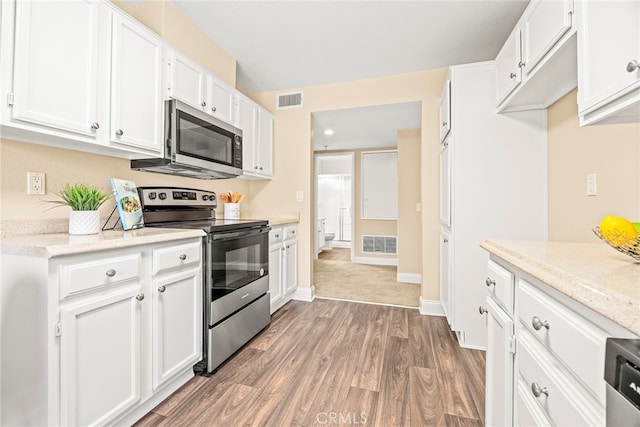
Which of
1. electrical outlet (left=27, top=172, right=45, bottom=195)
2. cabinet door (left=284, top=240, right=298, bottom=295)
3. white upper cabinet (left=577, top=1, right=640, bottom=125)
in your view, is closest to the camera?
white upper cabinet (left=577, top=1, right=640, bottom=125)

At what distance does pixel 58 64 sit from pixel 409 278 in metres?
4.20

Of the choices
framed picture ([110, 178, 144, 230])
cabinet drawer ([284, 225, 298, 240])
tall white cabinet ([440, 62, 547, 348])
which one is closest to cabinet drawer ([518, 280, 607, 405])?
tall white cabinet ([440, 62, 547, 348])

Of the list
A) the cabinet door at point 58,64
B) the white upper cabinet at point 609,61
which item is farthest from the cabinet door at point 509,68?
the cabinet door at point 58,64

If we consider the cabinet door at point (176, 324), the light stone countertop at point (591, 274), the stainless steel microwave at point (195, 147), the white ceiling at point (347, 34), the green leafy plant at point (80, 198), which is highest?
the white ceiling at point (347, 34)

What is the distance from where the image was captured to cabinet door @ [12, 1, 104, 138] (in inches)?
47.3

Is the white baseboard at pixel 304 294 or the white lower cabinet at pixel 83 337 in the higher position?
the white lower cabinet at pixel 83 337

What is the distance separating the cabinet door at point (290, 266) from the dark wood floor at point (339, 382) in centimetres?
55

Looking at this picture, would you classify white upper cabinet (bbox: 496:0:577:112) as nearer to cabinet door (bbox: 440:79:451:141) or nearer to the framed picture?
cabinet door (bbox: 440:79:451:141)

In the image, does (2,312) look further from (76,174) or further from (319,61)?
(319,61)

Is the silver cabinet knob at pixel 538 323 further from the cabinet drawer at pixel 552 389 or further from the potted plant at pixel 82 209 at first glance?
the potted plant at pixel 82 209

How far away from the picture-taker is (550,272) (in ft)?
Answer: 2.47

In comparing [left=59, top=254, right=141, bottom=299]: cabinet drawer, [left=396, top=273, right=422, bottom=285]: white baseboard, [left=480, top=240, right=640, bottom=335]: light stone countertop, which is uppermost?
[left=480, top=240, right=640, bottom=335]: light stone countertop

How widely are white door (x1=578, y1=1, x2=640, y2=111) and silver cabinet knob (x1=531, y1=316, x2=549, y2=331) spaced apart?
78 centimetres

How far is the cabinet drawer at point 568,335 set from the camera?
587 millimetres
